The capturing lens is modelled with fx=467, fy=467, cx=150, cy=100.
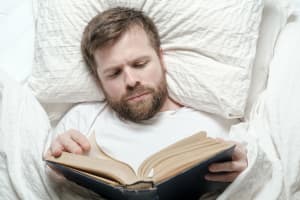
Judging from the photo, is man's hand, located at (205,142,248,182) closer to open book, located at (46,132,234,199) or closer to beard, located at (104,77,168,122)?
open book, located at (46,132,234,199)

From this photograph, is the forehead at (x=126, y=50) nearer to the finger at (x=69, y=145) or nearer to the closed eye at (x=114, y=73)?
the closed eye at (x=114, y=73)

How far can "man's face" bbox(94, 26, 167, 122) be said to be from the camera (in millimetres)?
1187

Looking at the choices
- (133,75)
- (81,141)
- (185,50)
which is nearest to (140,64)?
(133,75)

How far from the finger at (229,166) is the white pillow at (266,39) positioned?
31cm

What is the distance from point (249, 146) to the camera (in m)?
1.03

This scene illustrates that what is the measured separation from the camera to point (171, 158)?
853 mm

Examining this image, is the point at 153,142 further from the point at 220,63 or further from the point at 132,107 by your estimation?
the point at 220,63

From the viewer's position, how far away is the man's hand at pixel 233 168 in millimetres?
931

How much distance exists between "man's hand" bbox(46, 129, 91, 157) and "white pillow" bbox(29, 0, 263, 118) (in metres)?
0.31

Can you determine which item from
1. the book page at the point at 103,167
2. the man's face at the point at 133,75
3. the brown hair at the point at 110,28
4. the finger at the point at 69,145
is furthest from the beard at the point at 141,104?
the book page at the point at 103,167

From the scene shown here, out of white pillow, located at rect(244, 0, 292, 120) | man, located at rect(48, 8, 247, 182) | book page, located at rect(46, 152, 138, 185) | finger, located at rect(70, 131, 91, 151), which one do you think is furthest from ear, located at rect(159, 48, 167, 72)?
book page, located at rect(46, 152, 138, 185)

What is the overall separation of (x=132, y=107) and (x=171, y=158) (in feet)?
1.21

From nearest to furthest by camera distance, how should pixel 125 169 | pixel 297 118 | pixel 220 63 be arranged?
pixel 125 169 < pixel 297 118 < pixel 220 63

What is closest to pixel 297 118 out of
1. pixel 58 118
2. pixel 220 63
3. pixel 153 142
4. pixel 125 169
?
pixel 220 63
